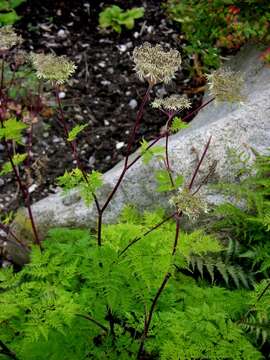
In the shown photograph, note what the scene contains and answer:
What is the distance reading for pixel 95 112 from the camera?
18.1 ft

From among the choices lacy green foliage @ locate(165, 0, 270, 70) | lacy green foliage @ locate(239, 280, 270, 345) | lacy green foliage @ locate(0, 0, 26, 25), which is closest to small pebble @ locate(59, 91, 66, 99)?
lacy green foliage @ locate(0, 0, 26, 25)

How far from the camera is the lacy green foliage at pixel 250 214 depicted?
327cm

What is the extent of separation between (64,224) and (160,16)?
144 inches

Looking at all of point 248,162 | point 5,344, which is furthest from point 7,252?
point 248,162

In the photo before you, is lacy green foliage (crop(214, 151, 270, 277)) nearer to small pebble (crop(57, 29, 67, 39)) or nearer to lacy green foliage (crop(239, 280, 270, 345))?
lacy green foliage (crop(239, 280, 270, 345))

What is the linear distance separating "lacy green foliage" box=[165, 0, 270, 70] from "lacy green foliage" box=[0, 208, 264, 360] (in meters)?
2.52

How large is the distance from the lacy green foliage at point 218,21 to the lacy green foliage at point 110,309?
2.52 metres

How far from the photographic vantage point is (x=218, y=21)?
4.83 m

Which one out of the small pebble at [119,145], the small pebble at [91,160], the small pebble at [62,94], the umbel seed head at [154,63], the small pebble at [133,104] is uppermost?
the umbel seed head at [154,63]

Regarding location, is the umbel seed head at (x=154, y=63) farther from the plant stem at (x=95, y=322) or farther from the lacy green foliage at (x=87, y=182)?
A: the plant stem at (x=95, y=322)

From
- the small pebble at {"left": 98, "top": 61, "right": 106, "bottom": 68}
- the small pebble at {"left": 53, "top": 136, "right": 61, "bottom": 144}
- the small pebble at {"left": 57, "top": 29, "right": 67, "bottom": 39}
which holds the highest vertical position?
the small pebble at {"left": 57, "top": 29, "right": 67, "bottom": 39}

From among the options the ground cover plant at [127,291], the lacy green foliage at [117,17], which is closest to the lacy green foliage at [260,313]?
the ground cover plant at [127,291]

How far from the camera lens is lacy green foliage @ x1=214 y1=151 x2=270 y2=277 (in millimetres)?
3271

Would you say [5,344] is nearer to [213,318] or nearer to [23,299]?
[23,299]
